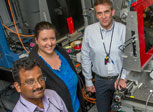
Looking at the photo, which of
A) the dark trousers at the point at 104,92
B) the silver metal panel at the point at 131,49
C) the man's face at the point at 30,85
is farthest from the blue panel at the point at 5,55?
the silver metal panel at the point at 131,49

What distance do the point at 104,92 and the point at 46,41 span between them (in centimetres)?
83

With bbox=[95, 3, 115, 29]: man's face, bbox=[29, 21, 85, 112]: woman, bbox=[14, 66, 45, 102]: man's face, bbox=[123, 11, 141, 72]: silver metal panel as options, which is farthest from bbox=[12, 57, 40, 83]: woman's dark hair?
bbox=[95, 3, 115, 29]: man's face

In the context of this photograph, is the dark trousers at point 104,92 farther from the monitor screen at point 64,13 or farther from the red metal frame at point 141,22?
the monitor screen at point 64,13

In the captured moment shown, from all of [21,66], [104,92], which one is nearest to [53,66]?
[21,66]

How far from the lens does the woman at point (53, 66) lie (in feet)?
4.57

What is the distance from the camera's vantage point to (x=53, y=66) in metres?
1.46

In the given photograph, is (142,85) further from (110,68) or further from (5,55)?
(5,55)

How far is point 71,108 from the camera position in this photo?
150cm

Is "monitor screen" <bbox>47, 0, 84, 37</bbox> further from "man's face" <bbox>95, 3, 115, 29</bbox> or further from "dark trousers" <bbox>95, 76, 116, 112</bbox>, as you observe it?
"dark trousers" <bbox>95, 76, 116, 112</bbox>

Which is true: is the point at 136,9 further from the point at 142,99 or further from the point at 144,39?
the point at 142,99

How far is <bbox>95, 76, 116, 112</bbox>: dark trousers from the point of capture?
1.80 metres

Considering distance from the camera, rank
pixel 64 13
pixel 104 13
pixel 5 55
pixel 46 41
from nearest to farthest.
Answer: pixel 46 41 → pixel 104 13 → pixel 5 55 → pixel 64 13

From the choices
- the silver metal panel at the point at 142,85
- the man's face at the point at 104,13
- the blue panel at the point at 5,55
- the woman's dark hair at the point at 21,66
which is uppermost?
the man's face at the point at 104,13

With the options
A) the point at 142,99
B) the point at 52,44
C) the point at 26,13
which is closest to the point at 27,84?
the point at 52,44
